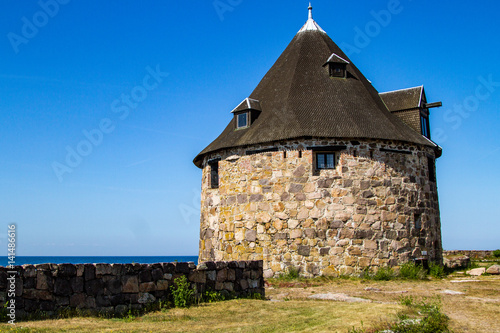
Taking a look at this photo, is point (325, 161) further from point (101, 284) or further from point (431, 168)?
point (101, 284)

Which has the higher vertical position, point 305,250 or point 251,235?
point 251,235

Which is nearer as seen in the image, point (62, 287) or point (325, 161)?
point (62, 287)

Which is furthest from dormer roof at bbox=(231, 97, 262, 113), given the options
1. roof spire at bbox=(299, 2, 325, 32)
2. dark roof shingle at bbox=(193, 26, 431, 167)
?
roof spire at bbox=(299, 2, 325, 32)

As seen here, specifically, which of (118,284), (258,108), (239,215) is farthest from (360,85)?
(118,284)

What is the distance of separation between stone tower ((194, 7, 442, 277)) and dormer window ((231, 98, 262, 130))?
1.9 inches

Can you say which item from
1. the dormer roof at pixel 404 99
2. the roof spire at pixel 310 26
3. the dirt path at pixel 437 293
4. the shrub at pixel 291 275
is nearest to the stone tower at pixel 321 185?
the shrub at pixel 291 275

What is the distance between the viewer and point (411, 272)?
1734 cm

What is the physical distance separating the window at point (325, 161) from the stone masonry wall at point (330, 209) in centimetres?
23

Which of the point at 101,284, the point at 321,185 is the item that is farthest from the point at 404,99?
the point at 101,284

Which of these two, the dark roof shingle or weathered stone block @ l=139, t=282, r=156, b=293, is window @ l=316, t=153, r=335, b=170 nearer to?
the dark roof shingle

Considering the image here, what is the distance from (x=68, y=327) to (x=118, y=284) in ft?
5.77

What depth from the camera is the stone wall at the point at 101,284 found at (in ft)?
28.8

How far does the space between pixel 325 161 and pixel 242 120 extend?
4.63 m

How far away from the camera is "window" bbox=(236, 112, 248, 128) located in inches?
815
